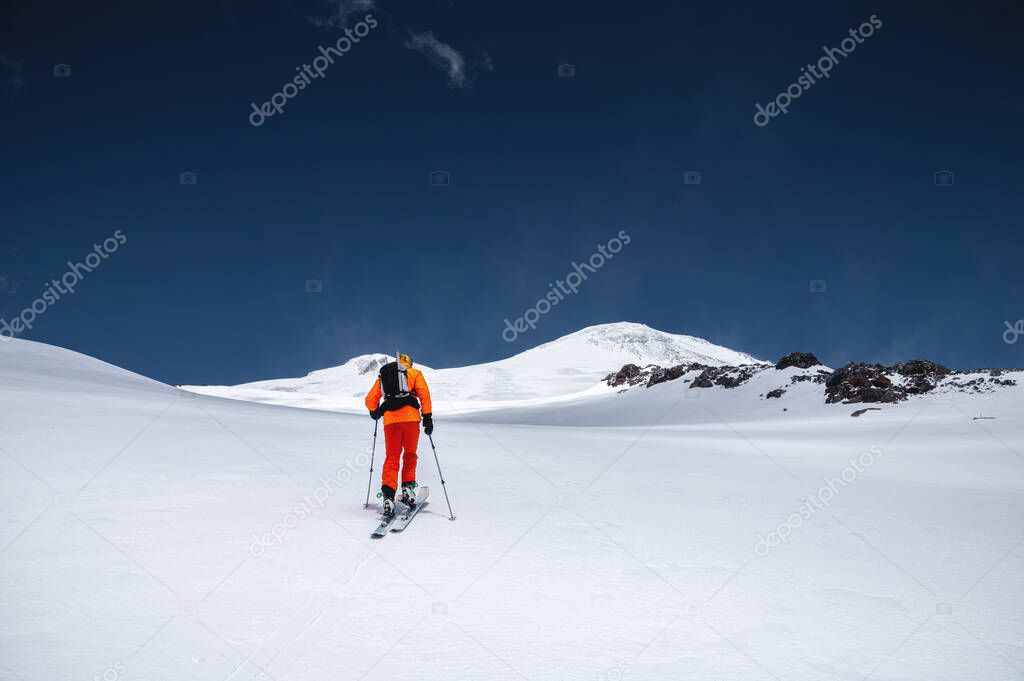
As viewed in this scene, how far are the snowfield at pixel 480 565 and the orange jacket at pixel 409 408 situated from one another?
1284 mm

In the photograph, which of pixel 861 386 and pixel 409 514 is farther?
pixel 861 386

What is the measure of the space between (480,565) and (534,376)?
63311mm

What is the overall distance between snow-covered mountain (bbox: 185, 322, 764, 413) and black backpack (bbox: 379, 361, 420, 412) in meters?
37.1

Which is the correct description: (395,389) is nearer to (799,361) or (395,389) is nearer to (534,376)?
(799,361)

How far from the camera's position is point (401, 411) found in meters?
7.16

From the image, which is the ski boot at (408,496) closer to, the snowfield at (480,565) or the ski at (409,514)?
the ski at (409,514)

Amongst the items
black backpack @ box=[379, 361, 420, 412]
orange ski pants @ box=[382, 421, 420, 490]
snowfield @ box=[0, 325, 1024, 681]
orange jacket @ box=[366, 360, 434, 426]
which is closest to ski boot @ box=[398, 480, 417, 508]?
orange ski pants @ box=[382, 421, 420, 490]

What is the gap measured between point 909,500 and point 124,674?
1080 cm

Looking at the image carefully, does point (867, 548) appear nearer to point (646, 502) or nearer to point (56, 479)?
point (646, 502)

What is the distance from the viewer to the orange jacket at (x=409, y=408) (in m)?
7.14

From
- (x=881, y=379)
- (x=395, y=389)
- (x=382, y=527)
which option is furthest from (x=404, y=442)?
(x=881, y=379)

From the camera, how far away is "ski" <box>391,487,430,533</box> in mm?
6070

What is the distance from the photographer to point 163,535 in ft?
17.6

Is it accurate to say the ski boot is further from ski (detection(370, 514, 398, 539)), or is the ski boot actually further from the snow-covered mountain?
the snow-covered mountain
